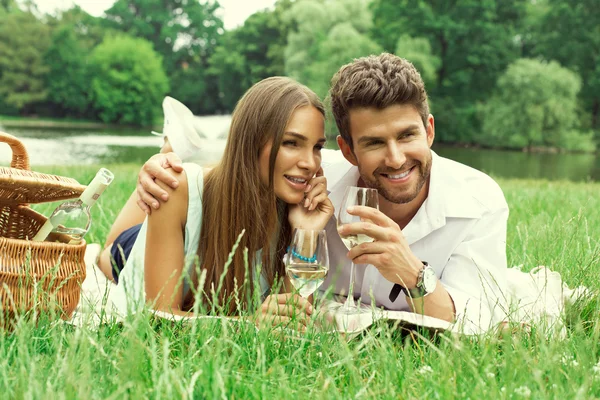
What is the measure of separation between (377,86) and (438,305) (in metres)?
1.16

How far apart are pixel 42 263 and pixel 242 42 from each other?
2329 inches

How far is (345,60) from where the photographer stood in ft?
117

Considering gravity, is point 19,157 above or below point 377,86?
below

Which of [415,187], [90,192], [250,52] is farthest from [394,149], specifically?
[250,52]

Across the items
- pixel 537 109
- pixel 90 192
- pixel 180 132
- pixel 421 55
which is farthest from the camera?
pixel 421 55

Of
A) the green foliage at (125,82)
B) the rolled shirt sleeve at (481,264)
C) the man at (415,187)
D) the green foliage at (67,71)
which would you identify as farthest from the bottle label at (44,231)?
the green foliage at (67,71)

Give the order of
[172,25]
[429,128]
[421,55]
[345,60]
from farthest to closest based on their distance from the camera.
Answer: [172,25]
[345,60]
[421,55]
[429,128]

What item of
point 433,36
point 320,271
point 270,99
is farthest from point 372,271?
point 433,36

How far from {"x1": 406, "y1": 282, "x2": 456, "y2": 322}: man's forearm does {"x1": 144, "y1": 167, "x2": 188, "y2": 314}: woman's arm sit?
118 cm

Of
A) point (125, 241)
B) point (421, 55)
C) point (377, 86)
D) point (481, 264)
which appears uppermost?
point (421, 55)

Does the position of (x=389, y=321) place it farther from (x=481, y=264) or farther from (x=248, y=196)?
(x=248, y=196)

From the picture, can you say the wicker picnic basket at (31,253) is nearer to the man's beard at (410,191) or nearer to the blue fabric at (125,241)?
the blue fabric at (125,241)

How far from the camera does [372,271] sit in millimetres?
3379

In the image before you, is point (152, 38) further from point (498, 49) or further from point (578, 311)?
point (578, 311)
